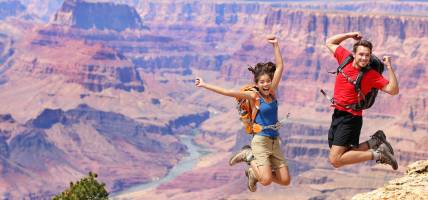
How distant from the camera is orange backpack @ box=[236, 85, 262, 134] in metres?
21.5

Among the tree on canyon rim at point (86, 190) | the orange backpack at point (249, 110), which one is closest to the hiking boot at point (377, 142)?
the orange backpack at point (249, 110)

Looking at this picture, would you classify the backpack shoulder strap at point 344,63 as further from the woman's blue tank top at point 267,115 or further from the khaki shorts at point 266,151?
the khaki shorts at point 266,151

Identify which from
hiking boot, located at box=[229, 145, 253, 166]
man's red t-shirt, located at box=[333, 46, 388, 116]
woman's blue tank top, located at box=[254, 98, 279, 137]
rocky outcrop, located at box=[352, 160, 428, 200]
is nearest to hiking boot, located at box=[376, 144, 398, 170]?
rocky outcrop, located at box=[352, 160, 428, 200]

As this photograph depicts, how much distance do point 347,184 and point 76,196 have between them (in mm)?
153634

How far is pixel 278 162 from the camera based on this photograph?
21.8 meters

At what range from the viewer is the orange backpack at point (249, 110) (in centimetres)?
2155

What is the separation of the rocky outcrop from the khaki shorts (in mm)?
2132

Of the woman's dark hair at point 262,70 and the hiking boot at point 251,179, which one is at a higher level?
the woman's dark hair at point 262,70

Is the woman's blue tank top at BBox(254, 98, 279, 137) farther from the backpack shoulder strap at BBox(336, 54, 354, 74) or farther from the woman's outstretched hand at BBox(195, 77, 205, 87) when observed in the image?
the backpack shoulder strap at BBox(336, 54, 354, 74)

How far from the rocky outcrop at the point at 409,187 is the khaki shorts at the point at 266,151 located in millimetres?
2132

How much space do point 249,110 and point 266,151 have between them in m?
1.02

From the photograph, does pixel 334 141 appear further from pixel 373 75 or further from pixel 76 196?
pixel 76 196

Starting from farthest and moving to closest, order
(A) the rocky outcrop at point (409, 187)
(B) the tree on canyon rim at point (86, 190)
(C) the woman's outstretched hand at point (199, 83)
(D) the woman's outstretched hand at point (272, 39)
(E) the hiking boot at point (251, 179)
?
(B) the tree on canyon rim at point (86, 190)
(D) the woman's outstretched hand at point (272, 39)
(E) the hiking boot at point (251, 179)
(C) the woman's outstretched hand at point (199, 83)
(A) the rocky outcrop at point (409, 187)

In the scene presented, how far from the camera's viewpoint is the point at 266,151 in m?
21.6
